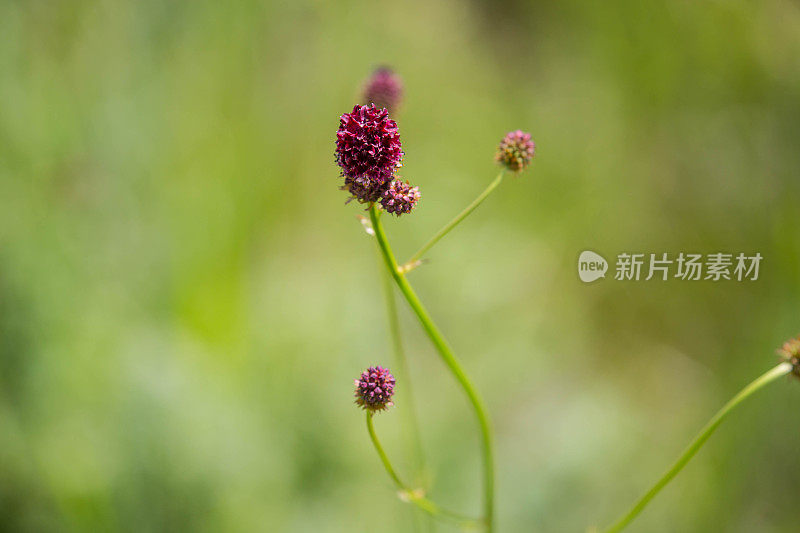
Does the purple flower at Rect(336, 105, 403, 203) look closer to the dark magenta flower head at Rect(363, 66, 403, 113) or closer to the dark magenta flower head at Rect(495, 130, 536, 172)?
the dark magenta flower head at Rect(495, 130, 536, 172)

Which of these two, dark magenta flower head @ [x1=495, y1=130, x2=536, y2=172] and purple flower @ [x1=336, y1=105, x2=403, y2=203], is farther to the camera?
dark magenta flower head @ [x1=495, y1=130, x2=536, y2=172]

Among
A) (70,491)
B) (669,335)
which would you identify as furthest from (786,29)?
(70,491)

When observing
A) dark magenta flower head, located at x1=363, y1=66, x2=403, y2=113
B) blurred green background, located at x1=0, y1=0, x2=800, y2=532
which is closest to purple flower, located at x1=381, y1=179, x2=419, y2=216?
dark magenta flower head, located at x1=363, y1=66, x2=403, y2=113

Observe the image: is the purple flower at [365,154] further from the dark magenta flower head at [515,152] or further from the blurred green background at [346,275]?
the blurred green background at [346,275]

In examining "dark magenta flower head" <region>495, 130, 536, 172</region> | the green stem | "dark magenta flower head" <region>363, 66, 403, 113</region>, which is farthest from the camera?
"dark magenta flower head" <region>363, 66, 403, 113</region>

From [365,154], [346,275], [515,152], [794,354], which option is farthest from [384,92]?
[346,275]

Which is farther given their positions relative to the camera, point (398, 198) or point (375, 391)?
point (375, 391)

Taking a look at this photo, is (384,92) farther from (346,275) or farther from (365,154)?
(346,275)
